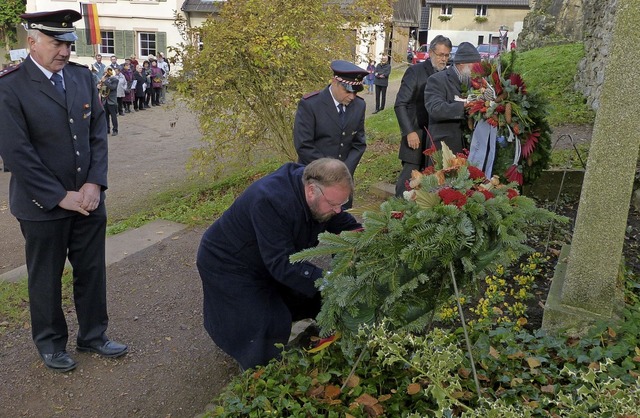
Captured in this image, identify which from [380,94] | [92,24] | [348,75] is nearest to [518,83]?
[348,75]

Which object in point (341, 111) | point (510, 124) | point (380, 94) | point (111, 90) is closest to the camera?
point (510, 124)

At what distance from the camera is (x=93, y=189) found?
4148 millimetres

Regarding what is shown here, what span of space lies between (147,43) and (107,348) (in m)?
32.7

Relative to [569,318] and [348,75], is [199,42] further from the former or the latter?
[569,318]

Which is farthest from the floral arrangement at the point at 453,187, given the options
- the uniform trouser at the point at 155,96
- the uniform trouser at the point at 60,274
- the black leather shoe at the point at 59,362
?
the uniform trouser at the point at 155,96

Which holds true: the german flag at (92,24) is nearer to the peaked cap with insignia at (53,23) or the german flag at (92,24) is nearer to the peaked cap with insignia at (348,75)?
the peaked cap with insignia at (348,75)

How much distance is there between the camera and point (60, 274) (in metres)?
4.18

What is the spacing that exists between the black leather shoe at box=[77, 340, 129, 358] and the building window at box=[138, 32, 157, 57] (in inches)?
1264

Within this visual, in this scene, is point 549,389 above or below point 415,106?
below

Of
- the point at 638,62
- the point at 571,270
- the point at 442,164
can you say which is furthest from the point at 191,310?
the point at 638,62

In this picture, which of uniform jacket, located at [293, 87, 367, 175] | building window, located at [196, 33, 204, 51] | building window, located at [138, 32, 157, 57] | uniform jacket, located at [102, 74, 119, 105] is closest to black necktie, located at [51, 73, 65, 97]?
uniform jacket, located at [293, 87, 367, 175]

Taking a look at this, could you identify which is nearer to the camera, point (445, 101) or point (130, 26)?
point (445, 101)

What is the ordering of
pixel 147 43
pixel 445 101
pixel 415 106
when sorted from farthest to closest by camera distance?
pixel 147 43 → pixel 415 106 → pixel 445 101

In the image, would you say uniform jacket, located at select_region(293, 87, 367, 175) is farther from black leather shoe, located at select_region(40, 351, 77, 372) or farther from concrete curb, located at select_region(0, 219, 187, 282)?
black leather shoe, located at select_region(40, 351, 77, 372)
